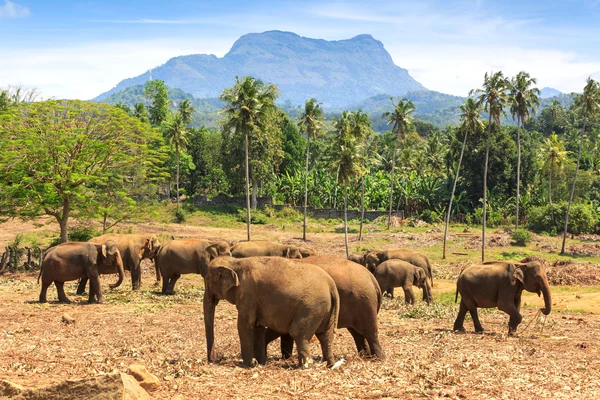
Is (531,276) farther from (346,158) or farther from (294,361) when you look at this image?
(346,158)

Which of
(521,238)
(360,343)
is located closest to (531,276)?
(360,343)

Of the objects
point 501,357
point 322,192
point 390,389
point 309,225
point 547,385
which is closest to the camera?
point 390,389

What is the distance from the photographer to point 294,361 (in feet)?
46.1

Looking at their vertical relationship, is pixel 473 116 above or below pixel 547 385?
above

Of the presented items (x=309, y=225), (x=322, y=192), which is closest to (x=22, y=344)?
(x=309, y=225)

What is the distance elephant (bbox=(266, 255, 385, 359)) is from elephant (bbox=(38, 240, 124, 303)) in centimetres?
1053

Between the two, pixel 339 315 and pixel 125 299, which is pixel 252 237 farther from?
pixel 339 315

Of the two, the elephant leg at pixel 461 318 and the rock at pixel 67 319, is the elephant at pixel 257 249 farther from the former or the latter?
the rock at pixel 67 319

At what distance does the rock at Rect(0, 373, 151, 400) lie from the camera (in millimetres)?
9062

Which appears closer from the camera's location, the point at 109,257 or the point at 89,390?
the point at 89,390

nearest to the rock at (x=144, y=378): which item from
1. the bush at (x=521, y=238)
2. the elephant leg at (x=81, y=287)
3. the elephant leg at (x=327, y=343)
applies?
the elephant leg at (x=327, y=343)

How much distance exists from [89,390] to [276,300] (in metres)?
4.82

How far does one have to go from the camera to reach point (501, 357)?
48.8 ft

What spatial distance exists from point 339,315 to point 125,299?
41.5ft
